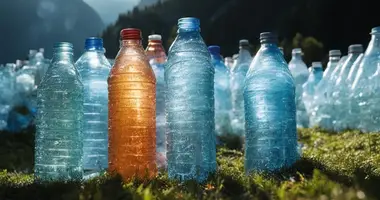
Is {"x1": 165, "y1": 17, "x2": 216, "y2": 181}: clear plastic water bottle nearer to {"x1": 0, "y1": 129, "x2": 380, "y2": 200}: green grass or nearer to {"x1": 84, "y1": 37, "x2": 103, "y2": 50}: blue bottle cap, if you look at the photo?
{"x1": 0, "y1": 129, "x2": 380, "y2": 200}: green grass

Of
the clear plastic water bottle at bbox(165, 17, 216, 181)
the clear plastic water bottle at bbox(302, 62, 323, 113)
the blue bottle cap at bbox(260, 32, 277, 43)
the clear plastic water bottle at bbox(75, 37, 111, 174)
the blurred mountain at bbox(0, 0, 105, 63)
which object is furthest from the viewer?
the blurred mountain at bbox(0, 0, 105, 63)

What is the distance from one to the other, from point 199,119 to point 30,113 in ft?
22.5

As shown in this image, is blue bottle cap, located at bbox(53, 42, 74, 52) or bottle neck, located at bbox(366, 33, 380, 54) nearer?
blue bottle cap, located at bbox(53, 42, 74, 52)

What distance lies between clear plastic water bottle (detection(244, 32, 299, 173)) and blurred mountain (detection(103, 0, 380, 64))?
85.3 feet

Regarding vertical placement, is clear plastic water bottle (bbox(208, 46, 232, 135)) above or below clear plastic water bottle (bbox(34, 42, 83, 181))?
above

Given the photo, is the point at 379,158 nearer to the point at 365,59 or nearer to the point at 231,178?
the point at 231,178

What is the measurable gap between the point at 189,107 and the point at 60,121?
773mm

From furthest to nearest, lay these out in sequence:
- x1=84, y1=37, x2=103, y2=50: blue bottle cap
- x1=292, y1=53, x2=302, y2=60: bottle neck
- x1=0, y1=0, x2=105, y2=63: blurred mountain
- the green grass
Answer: x1=0, y1=0, x2=105, y2=63: blurred mountain
x1=292, y1=53, x2=302, y2=60: bottle neck
x1=84, y1=37, x2=103, y2=50: blue bottle cap
the green grass

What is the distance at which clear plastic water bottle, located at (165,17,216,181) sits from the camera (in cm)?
314

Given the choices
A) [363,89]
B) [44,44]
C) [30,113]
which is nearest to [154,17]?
[44,44]

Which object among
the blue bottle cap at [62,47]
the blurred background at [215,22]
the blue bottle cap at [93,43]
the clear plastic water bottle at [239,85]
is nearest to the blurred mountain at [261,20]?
the blurred background at [215,22]

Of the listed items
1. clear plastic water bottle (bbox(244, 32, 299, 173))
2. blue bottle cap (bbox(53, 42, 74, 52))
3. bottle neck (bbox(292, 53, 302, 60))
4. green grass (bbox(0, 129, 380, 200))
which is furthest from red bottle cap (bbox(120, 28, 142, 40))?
bottle neck (bbox(292, 53, 302, 60))

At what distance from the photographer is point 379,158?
3803mm

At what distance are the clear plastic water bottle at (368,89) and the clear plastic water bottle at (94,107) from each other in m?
3.29
